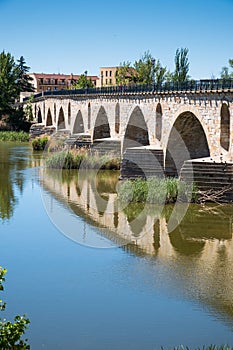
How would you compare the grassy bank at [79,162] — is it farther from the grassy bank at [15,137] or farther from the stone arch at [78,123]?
the grassy bank at [15,137]

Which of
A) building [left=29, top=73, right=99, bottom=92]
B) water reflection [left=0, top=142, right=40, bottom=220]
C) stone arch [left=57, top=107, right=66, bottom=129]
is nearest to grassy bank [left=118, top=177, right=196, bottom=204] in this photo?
water reflection [left=0, top=142, right=40, bottom=220]

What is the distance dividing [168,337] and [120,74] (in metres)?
57.7

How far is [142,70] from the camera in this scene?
2330 inches

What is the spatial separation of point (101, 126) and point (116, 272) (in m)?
30.1

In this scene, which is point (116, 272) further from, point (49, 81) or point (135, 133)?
point (49, 81)

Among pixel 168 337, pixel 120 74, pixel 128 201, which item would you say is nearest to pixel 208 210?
pixel 128 201

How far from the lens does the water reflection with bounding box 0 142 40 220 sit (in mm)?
21008

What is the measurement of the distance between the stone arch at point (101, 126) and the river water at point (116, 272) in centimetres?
1968

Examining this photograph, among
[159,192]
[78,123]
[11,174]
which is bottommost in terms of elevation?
[11,174]

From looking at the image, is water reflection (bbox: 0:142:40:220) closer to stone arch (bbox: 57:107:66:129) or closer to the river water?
the river water

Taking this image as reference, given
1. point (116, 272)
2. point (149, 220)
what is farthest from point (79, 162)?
point (116, 272)

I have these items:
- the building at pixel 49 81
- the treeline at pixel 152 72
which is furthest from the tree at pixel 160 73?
the building at pixel 49 81

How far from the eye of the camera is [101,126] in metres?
42.7

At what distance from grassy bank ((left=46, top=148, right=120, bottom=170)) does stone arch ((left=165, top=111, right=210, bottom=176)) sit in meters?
4.70
